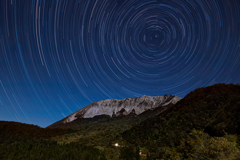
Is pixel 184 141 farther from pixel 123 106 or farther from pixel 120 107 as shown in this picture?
pixel 123 106

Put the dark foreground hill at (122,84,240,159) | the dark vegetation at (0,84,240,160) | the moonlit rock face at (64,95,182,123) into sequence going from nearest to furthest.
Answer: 1. the dark foreground hill at (122,84,240,159)
2. the dark vegetation at (0,84,240,160)
3. the moonlit rock face at (64,95,182,123)

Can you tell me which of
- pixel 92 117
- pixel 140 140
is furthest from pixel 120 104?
pixel 140 140

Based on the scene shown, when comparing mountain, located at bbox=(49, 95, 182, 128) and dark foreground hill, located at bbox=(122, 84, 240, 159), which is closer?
dark foreground hill, located at bbox=(122, 84, 240, 159)

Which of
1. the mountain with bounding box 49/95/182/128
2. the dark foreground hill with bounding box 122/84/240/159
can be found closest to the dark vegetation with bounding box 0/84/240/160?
the dark foreground hill with bounding box 122/84/240/159

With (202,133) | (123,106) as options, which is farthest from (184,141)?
(123,106)

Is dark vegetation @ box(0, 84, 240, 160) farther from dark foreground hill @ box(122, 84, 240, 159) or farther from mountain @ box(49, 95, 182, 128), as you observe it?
mountain @ box(49, 95, 182, 128)

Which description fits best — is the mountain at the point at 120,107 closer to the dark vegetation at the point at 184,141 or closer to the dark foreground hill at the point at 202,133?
the dark vegetation at the point at 184,141

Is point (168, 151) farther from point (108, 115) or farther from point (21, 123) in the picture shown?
point (108, 115)
